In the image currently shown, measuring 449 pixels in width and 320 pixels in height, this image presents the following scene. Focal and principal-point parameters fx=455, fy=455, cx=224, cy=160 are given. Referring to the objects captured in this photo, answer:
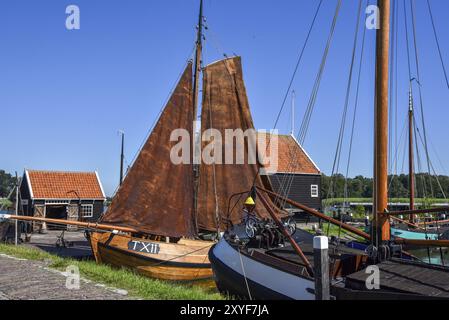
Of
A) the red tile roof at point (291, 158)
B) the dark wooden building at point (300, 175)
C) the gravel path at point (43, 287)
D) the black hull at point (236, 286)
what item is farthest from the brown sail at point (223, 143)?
the red tile roof at point (291, 158)

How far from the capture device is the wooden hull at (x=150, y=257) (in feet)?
50.4

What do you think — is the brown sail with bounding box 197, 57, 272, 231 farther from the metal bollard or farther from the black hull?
the metal bollard

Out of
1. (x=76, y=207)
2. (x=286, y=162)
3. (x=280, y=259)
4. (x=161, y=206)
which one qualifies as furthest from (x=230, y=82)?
(x=286, y=162)

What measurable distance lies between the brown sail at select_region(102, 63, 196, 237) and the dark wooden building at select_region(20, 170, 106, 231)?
1604cm

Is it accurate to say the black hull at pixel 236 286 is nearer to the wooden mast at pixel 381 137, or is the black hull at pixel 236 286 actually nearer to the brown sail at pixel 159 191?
the wooden mast at pixel 381 137

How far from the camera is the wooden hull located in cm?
1537

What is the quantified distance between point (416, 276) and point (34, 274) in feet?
24.1

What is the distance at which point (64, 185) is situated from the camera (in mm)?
33844

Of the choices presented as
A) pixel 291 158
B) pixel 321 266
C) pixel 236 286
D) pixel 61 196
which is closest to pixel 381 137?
pixel 321 266

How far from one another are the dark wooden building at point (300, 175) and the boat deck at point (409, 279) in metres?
31.3

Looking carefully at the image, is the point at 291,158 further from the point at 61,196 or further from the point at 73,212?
the point at 61,196

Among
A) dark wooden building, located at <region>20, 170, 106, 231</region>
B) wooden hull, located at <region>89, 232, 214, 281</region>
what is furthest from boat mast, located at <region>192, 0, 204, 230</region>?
dark wooden building, located at <region>20, 170, 106, 231</region>

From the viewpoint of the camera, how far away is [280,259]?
953 cm

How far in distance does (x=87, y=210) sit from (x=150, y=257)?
19.9 m
